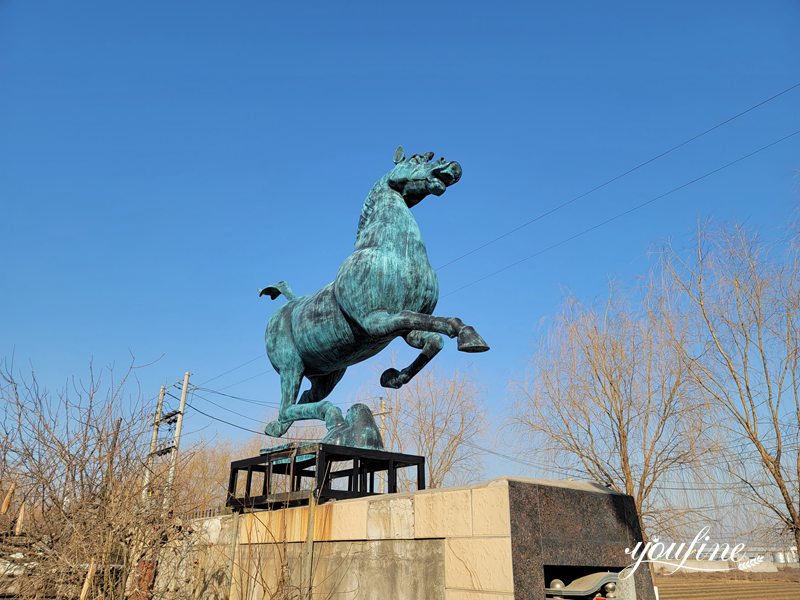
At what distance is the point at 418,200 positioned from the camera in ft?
20.1

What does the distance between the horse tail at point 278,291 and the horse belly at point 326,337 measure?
0.76 m

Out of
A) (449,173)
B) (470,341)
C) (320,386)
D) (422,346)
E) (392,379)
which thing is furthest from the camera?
(320,386)

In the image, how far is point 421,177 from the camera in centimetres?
593

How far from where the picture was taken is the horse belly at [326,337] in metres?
5.79

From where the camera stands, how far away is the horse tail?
712 centimetres

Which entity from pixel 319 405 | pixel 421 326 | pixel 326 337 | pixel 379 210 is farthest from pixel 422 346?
pixel 379 210

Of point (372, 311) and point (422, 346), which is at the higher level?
point (372, 311)

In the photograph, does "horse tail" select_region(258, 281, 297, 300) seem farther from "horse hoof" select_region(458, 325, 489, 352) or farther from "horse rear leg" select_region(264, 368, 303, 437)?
"horse hoof" select_region(458, 325, 489, 352)

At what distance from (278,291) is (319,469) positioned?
9.86ft

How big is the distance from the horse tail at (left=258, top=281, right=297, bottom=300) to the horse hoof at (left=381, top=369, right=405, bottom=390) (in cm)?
180

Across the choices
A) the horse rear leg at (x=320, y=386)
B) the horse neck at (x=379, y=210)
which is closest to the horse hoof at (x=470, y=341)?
the horse neck at (x=379, y=210)

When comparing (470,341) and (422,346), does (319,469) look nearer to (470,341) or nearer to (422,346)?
(422,346)

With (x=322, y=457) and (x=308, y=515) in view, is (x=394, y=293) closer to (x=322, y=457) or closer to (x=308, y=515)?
(x=322, y=457)

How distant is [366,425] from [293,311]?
1.70 metres
